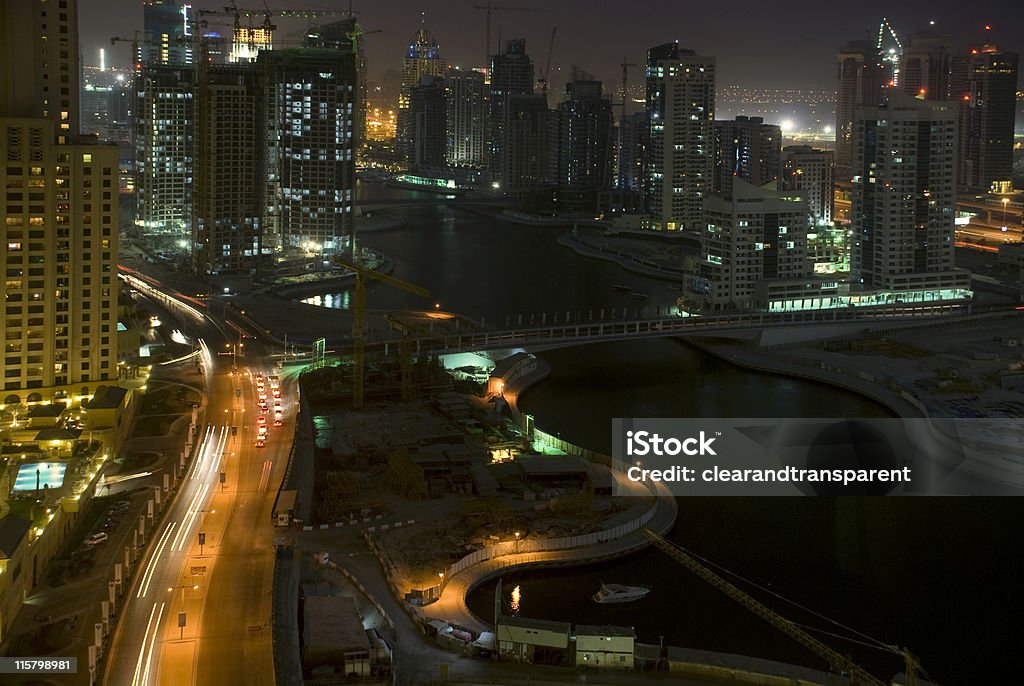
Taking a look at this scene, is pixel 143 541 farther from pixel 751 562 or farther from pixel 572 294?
pixel 572 294

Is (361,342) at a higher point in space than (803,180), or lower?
lower

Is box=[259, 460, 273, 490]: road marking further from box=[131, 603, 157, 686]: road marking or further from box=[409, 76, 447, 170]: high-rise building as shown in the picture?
box=[409, 76, 447, 170]: high-rise building

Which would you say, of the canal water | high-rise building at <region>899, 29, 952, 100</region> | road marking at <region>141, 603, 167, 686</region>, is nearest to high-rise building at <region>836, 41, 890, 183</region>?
high-rise building at <region>899, 29, 952, 100</region>

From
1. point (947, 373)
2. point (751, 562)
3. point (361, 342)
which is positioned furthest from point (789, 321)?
point (751, 562)

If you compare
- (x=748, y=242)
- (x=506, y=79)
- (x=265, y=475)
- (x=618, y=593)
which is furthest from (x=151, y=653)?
(x=506, y=79)

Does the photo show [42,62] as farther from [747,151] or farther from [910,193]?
[747,151]

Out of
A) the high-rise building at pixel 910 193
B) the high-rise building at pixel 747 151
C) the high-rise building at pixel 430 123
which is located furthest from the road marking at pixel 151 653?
the high-rise building at pixel 430 123
